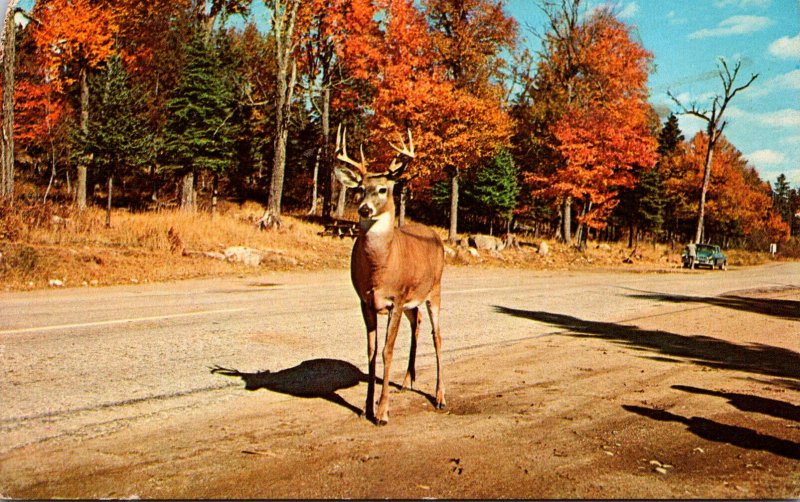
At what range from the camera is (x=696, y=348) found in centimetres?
961

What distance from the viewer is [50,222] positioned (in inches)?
782

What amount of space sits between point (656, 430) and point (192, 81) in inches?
1406

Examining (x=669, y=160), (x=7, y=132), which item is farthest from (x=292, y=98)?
(x=669, y=160)

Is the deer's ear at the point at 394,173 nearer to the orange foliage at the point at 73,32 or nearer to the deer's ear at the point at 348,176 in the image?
the deer's ear at the point at 348,176

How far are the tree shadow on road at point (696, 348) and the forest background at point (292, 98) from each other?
46.8ft

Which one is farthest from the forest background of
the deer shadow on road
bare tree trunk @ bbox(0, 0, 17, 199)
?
the deer shadow on road

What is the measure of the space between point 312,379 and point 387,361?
159cm

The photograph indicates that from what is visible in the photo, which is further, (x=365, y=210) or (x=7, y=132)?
(x=7, y=132)

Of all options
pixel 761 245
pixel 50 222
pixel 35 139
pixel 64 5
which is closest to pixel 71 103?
pixel 35 139

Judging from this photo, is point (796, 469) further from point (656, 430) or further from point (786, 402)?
point (786, 402)

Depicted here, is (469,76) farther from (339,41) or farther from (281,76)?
(281,76)

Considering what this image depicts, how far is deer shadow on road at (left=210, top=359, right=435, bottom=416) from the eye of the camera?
6.29m

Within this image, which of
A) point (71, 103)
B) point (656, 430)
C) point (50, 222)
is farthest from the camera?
point (71, 103)

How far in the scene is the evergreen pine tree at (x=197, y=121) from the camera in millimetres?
35656
